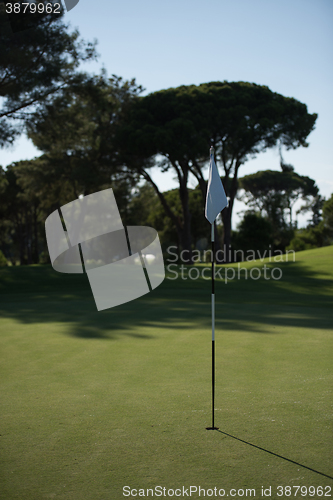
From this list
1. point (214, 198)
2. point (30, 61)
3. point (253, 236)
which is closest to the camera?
point (214, 198)

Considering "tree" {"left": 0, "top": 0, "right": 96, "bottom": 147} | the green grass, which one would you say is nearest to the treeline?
"tree" {"left": 0, "top": 0, "right": 96, "bottom": 147}

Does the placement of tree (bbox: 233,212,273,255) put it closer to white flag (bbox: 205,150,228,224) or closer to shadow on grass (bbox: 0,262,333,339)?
shadow on grass (bbox: 0,262,333,339)

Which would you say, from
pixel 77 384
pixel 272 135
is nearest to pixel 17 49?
pixel 272 135

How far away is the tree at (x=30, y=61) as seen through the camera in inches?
832

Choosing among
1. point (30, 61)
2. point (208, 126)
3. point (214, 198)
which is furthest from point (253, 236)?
point (214, 198)

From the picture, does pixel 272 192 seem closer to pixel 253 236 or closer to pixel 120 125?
pixel 253 236

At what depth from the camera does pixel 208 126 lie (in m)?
29.7

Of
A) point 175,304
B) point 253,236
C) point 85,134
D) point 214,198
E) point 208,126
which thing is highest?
point 208,126

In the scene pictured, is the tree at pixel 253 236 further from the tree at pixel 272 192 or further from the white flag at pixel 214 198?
the white flag at pixel 214 198

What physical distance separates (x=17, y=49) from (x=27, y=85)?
161 centimetres

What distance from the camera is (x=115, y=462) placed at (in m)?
3.19

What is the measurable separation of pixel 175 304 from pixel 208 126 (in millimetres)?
18999

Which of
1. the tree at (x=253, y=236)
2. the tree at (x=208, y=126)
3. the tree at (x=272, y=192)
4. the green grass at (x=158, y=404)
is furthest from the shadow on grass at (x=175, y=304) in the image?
the tree at (x=272, y=192)

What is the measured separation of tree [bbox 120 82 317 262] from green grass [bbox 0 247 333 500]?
20.4 m
